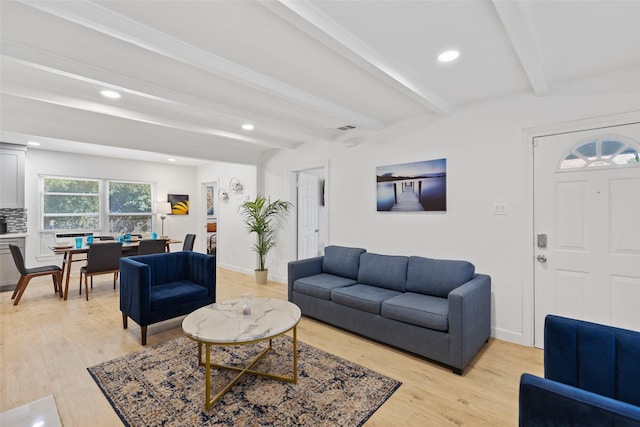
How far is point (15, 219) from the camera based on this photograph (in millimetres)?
5191

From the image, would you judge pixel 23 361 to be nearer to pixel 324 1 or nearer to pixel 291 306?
pixel 291 306

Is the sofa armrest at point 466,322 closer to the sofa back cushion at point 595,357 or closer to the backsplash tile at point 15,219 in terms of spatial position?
the sofa back cushion at point 595,357

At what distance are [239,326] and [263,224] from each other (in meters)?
3.44

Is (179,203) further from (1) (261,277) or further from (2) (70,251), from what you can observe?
(1) (261,277)

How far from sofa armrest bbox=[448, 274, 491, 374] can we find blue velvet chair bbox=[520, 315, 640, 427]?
0.89 m

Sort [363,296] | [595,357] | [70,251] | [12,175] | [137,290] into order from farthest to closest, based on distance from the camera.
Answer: [12,175], [70,251], [363,296], [137,290], [595,357]

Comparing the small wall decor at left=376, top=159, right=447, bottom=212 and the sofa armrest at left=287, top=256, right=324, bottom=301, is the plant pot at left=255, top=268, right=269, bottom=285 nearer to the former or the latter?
the sofa armrest at left=287, top=256, right=324, bottom=301

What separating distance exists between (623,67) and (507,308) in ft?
7.68

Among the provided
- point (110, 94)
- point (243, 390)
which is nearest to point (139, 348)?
point (243, 390)

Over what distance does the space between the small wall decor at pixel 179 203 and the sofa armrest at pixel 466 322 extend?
6849 mm

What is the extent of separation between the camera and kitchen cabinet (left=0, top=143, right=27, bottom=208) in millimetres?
4797

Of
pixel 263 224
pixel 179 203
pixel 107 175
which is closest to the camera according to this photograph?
pixel 263 224

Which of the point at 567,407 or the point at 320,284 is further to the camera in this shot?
the point at 320,284

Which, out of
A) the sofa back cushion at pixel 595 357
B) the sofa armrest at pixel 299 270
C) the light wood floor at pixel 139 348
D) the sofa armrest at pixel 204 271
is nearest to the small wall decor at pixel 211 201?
the light wood floor at pixel 139 348
